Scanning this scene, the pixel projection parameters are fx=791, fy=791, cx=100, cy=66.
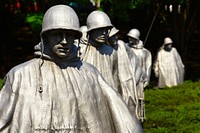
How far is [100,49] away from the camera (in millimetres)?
11445

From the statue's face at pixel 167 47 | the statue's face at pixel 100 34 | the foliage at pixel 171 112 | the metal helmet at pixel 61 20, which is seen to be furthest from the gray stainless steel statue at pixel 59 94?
the statue's face at pixel 167 47

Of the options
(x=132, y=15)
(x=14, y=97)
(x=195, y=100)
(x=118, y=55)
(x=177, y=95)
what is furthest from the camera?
(x=132, y=15)

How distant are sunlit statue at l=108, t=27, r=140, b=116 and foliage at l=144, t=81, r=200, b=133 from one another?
7.97ft

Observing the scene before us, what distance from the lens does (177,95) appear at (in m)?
24.2

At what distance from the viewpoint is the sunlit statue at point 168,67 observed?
101 ft

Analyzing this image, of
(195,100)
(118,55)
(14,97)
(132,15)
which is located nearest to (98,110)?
(14,97)

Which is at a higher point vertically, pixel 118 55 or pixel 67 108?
pixel 67 108

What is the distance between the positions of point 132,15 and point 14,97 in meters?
34.7

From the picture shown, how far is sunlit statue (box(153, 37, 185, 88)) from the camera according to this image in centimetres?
3089

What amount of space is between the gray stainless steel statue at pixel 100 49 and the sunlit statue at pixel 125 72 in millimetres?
482

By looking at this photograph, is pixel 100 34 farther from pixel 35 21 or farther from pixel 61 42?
pixel 35 21

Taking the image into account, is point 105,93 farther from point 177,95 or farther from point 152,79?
point 152,79

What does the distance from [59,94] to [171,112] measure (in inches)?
510

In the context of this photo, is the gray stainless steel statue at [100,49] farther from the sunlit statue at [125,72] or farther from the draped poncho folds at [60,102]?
the draped poncho folds at [60,102]
